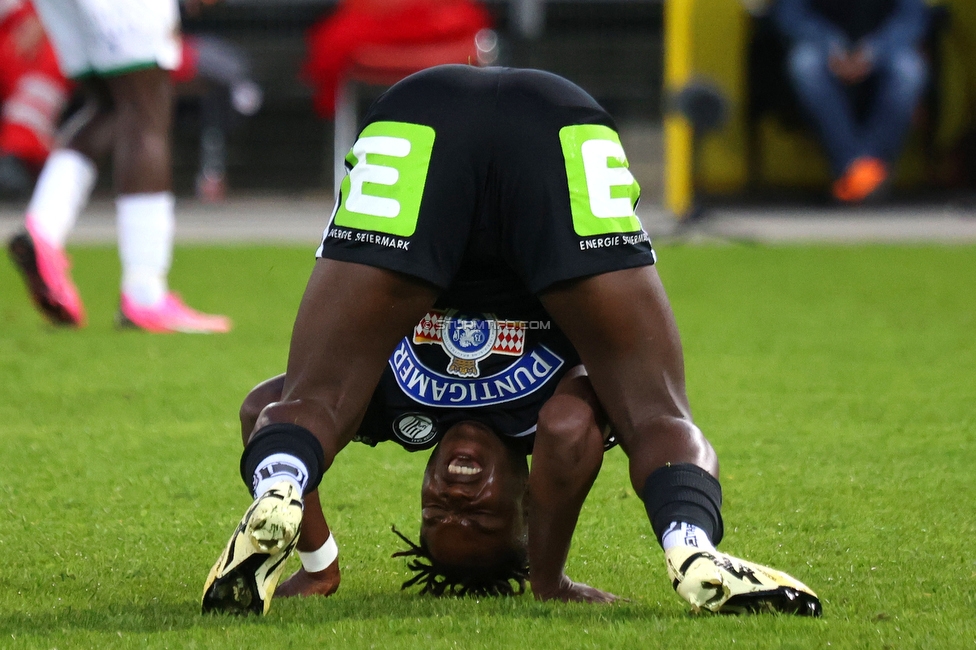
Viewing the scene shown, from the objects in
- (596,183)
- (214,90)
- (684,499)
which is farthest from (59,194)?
(214,90)

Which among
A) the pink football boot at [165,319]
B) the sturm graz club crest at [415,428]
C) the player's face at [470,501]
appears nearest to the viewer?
the player's face at [470,501]

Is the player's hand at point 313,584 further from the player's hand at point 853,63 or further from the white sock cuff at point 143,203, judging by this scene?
the player's hand at point 853,63

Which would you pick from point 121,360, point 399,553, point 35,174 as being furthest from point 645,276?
point 35,174

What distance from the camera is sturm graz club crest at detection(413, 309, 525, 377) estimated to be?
2309mm

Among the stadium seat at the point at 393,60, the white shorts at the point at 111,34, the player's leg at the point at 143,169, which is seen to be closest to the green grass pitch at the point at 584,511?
the player's leg at the point at 143,169

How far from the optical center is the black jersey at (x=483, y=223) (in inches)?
86.7

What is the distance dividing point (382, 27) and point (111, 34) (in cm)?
479

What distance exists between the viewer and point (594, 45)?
1123 centimetres

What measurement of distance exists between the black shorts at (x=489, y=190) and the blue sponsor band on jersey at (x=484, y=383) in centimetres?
16

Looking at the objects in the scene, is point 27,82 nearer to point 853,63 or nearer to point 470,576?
point 853,63

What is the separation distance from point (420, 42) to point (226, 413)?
6206mm

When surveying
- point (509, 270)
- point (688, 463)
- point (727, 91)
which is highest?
point (509, 270)

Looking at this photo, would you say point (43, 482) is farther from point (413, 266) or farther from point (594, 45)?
point (594, 45)

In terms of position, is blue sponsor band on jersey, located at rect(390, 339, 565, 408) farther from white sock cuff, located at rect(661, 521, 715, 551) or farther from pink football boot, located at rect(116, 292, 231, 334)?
pink football boot, located at rect(116, 292, 231, 334)
